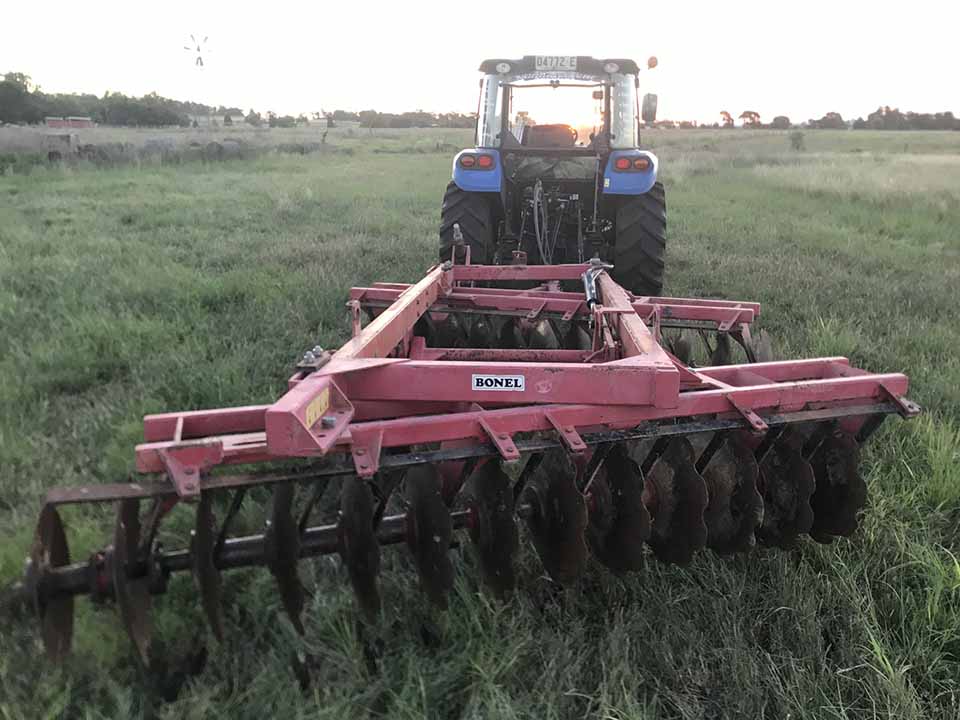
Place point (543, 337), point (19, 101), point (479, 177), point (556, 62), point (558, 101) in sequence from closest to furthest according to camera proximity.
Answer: point (543, 337)
point (479, 177)
point (556, 62)
point (558, 101)
point (19, 101)

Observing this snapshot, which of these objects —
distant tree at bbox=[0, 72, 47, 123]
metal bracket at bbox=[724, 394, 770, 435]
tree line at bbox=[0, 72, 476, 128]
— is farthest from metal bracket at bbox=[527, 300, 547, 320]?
distant tree at bbox=[0, 72, 47, 123]

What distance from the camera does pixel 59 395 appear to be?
3648 millimetres

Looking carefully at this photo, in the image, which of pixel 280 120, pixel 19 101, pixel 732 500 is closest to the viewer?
pixel 732 500

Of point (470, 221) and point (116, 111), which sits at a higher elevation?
point (116, 111)

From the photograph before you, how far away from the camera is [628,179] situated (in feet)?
16.9

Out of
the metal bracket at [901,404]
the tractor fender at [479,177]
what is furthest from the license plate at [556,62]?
the metal bracket at [901,404]

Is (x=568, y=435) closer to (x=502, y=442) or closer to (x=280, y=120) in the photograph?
(x=502, y=442)

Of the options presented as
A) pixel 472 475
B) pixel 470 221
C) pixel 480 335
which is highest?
pixel 470 221

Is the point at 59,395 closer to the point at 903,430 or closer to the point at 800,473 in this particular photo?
the point at 800,473

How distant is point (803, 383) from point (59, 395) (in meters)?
3.45

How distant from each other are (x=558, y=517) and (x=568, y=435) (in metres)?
0.30

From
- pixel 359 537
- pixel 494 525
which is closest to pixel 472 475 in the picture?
pixel 494 525

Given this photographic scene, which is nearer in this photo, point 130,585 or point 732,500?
point 130,585

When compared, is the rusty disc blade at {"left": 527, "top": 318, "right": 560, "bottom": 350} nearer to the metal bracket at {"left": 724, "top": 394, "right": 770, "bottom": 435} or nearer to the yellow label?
the metal bracket at {"left": 724, "top": 394, "right": 770, "bottom": 435}
